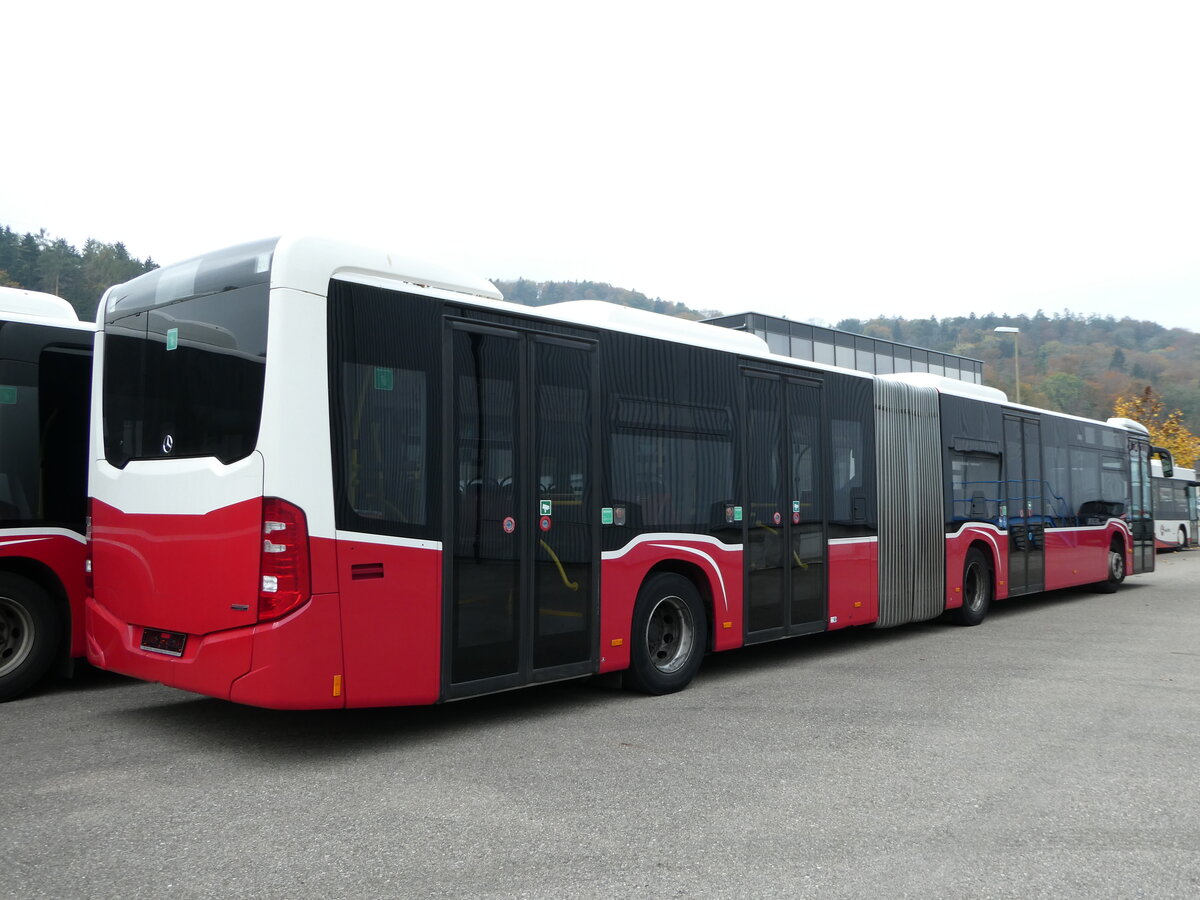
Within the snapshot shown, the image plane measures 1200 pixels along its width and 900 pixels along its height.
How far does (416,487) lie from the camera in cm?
Result: 616

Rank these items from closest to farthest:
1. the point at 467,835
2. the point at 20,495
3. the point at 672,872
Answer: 1. the point at 672,872
2. the point at 467,835
3. the point at 20,495

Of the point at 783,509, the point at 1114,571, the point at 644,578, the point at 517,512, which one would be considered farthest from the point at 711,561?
the point at 1114,571

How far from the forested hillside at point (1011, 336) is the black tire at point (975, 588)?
12178 millimetres

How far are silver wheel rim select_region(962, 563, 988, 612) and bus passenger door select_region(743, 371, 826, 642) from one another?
3.88 m

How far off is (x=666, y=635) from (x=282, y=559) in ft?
11.9

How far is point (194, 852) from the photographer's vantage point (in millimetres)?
4387

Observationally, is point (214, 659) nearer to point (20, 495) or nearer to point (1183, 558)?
point (20, 495)

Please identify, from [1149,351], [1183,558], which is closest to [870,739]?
[1183,558]

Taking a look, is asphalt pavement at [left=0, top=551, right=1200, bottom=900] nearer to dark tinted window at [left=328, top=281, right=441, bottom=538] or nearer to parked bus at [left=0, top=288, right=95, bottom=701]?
parked bus at [left=0, top=288, right=95, bottom=701]

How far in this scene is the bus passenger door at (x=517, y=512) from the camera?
6.44m

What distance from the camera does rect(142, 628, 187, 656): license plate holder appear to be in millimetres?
6070

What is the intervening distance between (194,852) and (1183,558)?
103 feet

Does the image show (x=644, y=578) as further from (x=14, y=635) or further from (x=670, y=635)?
(x=14, y=635)

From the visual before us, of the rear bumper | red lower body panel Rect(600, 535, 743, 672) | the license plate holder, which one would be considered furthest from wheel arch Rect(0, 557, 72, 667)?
red lower body panel Rect(600, 535, 743, 672)
